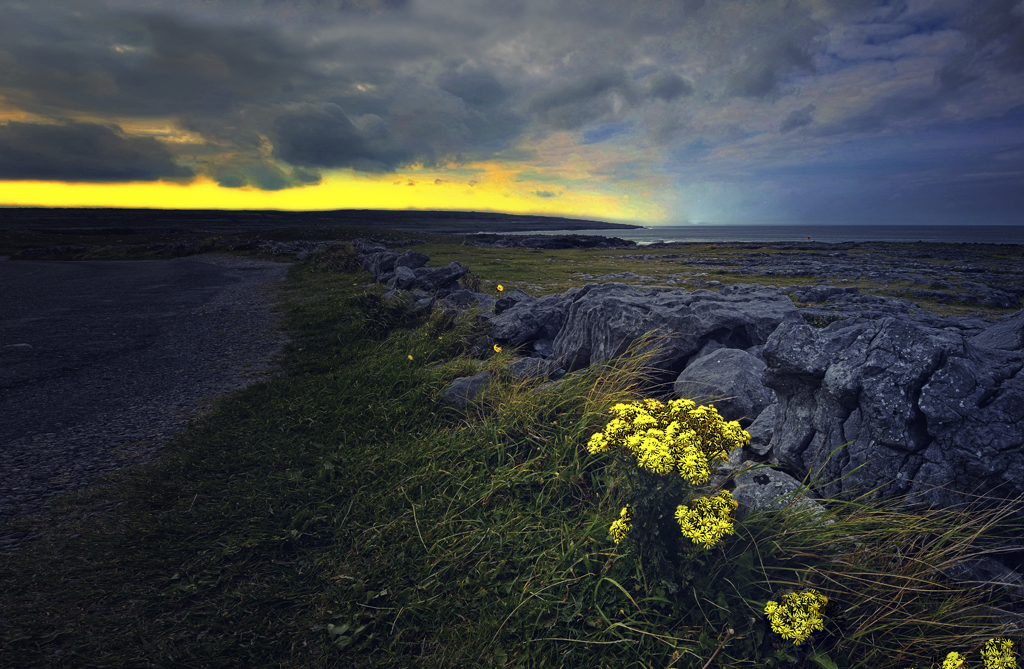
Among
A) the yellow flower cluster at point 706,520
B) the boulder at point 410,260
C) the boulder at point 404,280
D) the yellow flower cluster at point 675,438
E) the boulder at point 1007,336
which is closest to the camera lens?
the yellow flower cluster at point 706,520

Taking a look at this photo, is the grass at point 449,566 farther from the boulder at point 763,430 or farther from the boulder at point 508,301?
the boulder at point 508,301

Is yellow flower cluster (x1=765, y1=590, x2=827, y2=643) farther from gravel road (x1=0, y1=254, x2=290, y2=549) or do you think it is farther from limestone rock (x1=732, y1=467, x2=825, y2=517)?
gravel road (x1=0, y1=254, x2=290, y2=549)

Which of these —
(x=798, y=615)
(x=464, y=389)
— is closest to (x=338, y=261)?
(x=464, y=389)

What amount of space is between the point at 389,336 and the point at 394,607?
6.97 meters

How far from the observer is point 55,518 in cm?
410

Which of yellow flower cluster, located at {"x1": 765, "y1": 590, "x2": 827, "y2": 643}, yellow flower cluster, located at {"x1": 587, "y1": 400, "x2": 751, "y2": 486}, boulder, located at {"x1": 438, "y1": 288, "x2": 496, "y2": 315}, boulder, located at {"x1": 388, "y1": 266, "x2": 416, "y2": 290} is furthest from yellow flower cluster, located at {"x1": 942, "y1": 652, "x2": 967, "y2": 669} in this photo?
boulder, located at {"x1": 388, "y1": 266, "x2": 416, "y2": 290}

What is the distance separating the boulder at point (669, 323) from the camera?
20.6 feet

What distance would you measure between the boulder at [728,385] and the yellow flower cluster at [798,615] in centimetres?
223

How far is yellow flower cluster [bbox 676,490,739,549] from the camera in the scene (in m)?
2.63

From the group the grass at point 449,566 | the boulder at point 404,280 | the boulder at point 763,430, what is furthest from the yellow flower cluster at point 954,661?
the boulder at point 404,280

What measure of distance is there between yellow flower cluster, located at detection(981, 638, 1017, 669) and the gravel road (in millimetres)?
6748

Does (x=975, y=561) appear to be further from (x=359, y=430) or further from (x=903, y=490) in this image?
(x=359, y=430)

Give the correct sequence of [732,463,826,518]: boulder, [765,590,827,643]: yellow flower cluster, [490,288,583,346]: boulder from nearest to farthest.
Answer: [765,590,827,643]: yellow flower cluster, [732,463,826,518]: boulder, [490,288,583,346]: boulder

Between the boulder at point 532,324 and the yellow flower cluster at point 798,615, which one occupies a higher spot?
the boulder at point 532,324
